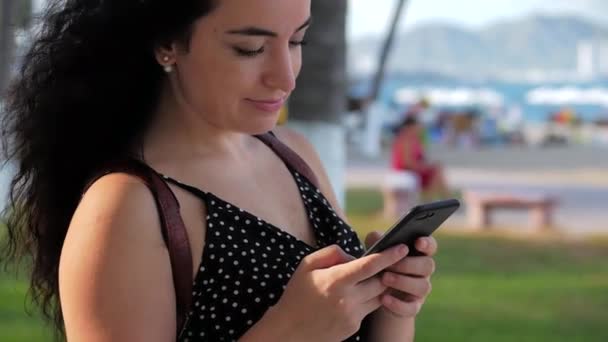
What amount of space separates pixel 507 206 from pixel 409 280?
879 cm

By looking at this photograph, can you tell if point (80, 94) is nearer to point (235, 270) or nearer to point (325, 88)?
point (235, 270)

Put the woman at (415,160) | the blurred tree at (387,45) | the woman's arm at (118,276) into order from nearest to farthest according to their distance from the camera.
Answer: the woman's arm at (118,276)
the woman at (415,160)
the blurred tree at (387,45)

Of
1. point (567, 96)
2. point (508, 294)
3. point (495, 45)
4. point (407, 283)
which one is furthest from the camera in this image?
point (495, 45)

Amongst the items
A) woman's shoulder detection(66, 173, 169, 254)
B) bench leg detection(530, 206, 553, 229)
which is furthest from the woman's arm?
bench leg detection(530, 206, 553, 229)

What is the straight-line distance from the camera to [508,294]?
669 cm

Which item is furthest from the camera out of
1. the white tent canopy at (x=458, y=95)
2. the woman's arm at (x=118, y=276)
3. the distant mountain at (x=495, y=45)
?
the distant mountain at (x=495, y=45)

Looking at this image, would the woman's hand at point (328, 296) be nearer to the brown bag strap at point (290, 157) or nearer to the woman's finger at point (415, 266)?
the woman's finger at point (415, 266)

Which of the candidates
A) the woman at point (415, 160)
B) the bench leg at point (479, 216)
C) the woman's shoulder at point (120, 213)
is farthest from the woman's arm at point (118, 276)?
the woman at point (415, 160)

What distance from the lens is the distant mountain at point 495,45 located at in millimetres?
64500

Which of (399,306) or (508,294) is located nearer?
(399,306)

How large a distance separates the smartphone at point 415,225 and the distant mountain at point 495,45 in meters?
56.3

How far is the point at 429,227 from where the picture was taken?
5.24 ft

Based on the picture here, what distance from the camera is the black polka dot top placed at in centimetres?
156

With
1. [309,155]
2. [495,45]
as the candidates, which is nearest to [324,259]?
[309,155]
